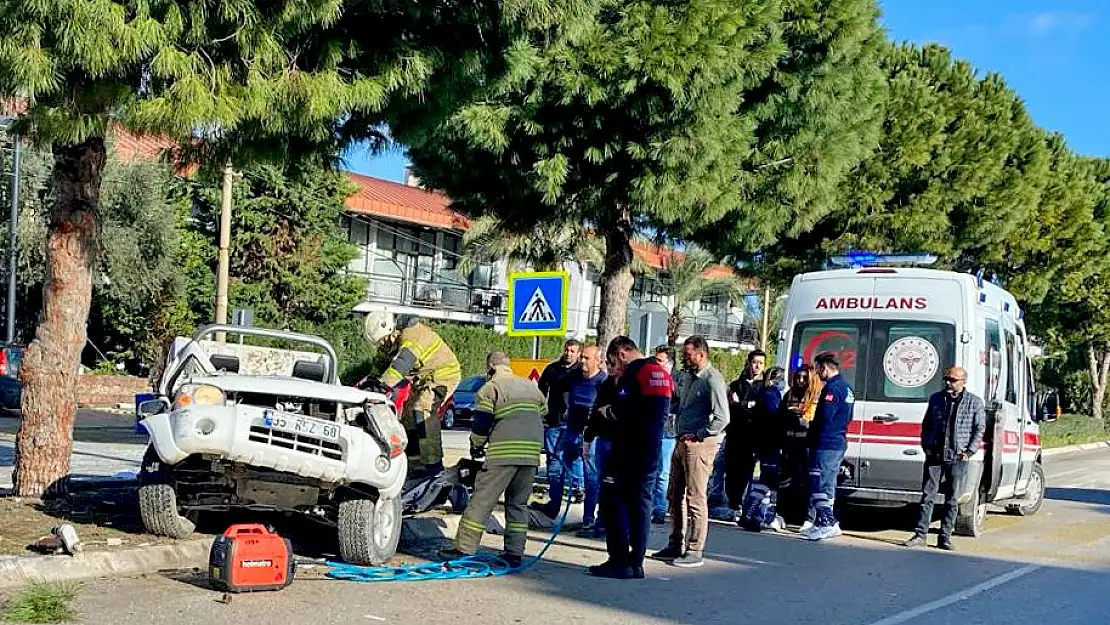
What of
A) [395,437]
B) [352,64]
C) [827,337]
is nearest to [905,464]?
[827,337]

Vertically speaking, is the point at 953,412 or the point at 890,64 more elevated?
the point at 890,64

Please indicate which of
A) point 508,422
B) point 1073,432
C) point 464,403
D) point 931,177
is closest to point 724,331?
point 1073,432

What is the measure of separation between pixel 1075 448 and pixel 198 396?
34.0 metres

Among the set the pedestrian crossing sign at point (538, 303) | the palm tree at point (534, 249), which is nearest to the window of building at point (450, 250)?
the palm tree at point (534, 249)

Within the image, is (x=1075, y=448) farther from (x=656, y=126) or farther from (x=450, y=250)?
(x=656, y=126)

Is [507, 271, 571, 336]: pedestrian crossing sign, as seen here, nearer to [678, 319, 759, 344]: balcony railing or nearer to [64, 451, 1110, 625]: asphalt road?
[64, 451, 1110, 625]: asphalt road

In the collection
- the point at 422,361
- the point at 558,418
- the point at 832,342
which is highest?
the point at 832,342

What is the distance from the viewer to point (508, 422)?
9.72 meters

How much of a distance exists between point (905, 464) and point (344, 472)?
263 inches

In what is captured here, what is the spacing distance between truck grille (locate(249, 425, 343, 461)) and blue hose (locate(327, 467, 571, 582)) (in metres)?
0.81

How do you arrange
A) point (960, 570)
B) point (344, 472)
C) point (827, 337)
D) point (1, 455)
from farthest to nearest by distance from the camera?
1. point (1, 455)
2. point (827, 337)
3. point (960, 570)
4. point (344, 472)

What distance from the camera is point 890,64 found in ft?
→ 79.1

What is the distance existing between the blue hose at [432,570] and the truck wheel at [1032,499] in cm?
848

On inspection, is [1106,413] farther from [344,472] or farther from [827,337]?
[344,472]
